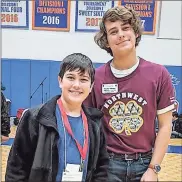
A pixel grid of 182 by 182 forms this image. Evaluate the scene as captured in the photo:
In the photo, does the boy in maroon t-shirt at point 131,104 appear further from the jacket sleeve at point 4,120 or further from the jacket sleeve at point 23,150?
the jacket sleeve at point 4,120

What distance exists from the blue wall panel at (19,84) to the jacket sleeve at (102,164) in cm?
331

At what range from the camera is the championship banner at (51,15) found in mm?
4277

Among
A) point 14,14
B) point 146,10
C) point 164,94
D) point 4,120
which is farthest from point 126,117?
point 14,14

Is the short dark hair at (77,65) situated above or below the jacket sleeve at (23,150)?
above

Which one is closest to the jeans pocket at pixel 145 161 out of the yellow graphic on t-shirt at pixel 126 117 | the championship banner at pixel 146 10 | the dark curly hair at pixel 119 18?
the yellow graphic on t-shirt at pixel 126 117

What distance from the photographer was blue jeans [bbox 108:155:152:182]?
4.28 ft

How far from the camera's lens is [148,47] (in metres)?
4.46

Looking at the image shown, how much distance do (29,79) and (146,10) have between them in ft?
6.36

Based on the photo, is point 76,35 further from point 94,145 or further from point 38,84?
point 94,145

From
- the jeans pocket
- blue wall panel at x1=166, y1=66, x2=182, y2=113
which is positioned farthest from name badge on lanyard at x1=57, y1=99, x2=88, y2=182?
blue wall panel at x1=166, y1=66, x2=182, y2=113

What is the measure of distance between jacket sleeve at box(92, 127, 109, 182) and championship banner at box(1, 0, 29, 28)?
11.5 ft

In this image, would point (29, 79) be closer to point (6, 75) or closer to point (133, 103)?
point (6, 75)

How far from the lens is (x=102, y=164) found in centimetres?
127

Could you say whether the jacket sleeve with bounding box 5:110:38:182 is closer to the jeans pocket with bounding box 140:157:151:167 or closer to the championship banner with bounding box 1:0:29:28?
the jeans pocket with bounding box 140:157:151:167
